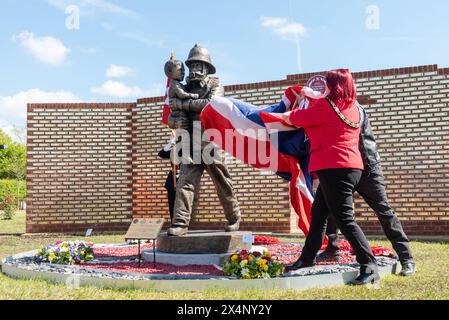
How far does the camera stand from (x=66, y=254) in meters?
5.49

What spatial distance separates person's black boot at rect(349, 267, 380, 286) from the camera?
4.11m

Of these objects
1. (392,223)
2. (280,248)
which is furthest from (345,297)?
(280,248)

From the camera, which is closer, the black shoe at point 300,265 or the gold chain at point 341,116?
the gold chain at point 341,116

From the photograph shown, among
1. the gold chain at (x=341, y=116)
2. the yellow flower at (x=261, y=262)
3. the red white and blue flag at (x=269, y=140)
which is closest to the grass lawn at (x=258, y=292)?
the yellow flower at (x=261, y=262)

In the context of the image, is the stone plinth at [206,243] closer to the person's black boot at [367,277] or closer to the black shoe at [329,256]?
the black shoe at [329,256]

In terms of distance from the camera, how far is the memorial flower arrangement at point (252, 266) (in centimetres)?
425

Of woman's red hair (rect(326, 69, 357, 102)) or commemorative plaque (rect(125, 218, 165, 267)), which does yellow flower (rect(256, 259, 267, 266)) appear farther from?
woman's red hair (rect(326, 69, 357, 102))

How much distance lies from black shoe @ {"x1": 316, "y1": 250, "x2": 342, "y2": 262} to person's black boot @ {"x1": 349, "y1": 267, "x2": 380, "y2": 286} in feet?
4.12

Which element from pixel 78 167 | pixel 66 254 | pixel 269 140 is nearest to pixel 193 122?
pixel 269 140

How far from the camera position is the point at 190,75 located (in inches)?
229

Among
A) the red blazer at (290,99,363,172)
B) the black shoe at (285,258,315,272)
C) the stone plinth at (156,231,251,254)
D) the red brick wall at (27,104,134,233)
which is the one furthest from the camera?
the red brick wall at (27,104,134,233)

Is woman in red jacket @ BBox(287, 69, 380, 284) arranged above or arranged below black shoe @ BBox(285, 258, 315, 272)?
above

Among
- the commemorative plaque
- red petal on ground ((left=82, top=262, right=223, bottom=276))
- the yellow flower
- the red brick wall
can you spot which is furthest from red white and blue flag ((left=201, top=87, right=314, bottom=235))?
the red brick wall
